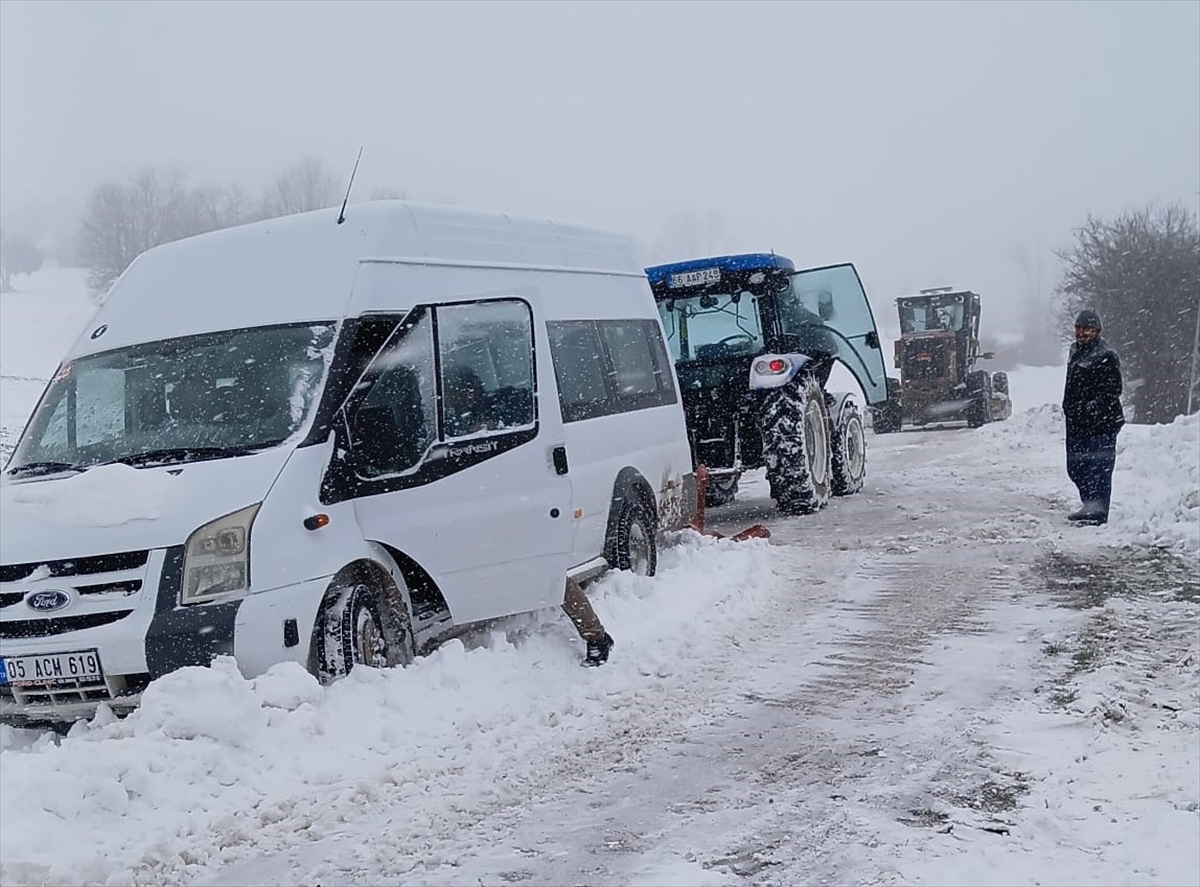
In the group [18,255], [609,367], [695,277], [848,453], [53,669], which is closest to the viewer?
[53,669]

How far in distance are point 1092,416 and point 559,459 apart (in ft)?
19.7

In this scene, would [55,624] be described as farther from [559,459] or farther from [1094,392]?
[1094,392]

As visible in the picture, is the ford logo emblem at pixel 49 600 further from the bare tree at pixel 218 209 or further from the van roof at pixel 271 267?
the bare tree at pixel 218 209

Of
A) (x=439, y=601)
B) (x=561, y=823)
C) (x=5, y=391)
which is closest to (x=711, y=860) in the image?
(x=561, y=823)

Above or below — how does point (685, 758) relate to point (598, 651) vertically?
below

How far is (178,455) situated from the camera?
16.5 ft

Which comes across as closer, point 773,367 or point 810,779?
point 810,779

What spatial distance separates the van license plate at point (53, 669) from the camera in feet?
14.5

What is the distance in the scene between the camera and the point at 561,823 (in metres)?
3.94

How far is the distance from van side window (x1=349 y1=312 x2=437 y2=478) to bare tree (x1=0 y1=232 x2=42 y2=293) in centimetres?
6318

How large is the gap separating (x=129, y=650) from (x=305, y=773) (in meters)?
0.92

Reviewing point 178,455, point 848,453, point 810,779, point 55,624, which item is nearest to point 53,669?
point 55,624

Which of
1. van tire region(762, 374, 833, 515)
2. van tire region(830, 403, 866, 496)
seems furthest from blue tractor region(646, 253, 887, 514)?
van tire region(830, 403, 866, 496)

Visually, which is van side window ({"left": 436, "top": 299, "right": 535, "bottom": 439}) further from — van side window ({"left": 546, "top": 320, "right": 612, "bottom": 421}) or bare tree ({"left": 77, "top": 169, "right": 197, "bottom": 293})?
bare tree ({"left": 77, "top": 169, "right": 197, "bottom": 293})
